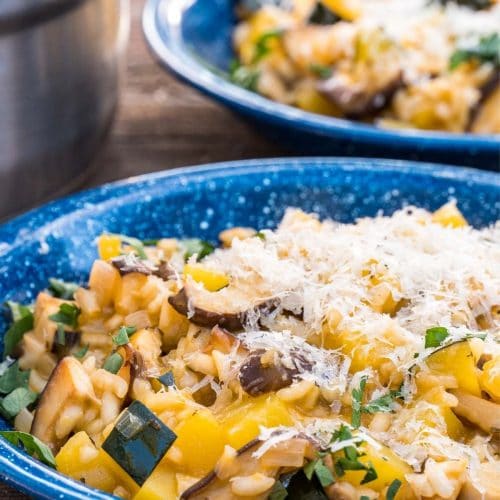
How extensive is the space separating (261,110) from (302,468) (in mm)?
1452

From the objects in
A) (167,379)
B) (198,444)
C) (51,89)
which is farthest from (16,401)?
(51,89)

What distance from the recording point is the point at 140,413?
5.16 ft

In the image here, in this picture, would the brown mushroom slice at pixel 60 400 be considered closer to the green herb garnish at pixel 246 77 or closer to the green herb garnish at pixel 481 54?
the green herb garnish at pixel 246 77

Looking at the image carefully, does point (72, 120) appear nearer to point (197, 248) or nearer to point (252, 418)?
point (197, 248)

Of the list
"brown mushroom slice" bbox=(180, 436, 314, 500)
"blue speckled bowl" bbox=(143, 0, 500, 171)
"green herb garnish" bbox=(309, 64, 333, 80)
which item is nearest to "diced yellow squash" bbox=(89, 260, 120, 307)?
"brown mushroom slice" bbox=(180, 436, 314, 500)

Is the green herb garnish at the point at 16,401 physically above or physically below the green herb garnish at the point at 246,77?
above

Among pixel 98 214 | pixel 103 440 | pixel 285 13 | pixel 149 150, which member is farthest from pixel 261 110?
pixel 103 440

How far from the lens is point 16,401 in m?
1.78

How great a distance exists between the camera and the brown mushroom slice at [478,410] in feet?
5.09

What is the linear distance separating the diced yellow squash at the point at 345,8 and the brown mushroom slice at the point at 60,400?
6.82 feet

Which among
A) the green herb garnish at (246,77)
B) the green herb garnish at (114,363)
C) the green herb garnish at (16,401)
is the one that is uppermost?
the green herb garnish at (114,363)

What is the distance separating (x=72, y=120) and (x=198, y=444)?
1.37m

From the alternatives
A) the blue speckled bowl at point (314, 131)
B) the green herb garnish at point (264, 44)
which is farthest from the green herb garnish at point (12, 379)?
the green herb garnish at point (264, 44)

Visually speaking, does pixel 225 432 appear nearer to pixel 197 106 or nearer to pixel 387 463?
pixel 387 463
